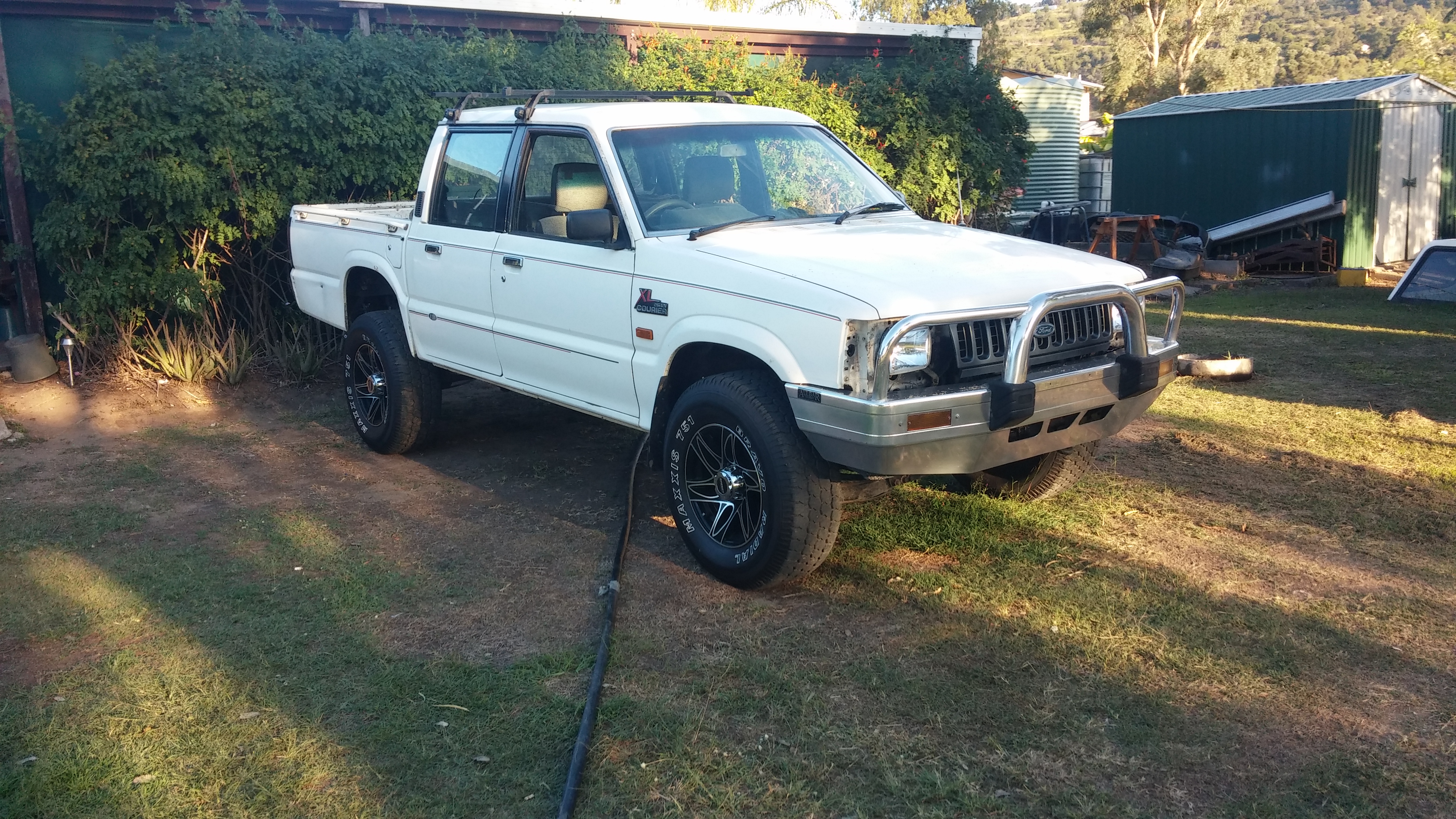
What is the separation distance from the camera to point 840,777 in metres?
3.44

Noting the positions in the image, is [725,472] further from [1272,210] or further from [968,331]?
[1272,210]

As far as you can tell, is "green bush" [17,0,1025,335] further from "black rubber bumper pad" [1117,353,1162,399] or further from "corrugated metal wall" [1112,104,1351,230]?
"corrugated metal wall" [1112,104,1351,230]

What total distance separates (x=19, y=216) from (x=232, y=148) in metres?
2.08

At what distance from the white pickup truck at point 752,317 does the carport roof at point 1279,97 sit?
1333cm

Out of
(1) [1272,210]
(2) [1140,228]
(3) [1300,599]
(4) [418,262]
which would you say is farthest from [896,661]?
(1) [1272,210]

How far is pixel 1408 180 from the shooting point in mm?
16672

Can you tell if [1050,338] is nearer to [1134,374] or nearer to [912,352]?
[1134,374]

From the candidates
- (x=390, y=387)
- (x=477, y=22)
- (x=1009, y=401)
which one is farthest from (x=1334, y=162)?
(x=1009, y=401)

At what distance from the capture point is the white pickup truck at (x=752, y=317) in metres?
4.31

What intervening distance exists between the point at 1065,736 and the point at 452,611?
2469mm

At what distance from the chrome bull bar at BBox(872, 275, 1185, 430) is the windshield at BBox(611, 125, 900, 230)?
152 centimetres

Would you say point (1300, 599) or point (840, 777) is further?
point (1300, 599)

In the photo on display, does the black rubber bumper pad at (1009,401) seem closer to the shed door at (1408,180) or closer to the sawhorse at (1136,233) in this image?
the sawhorse at (1136,233)

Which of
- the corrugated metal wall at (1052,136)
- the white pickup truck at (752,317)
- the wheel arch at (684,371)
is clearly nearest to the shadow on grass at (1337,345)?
the white pickup truck at (752,317)
